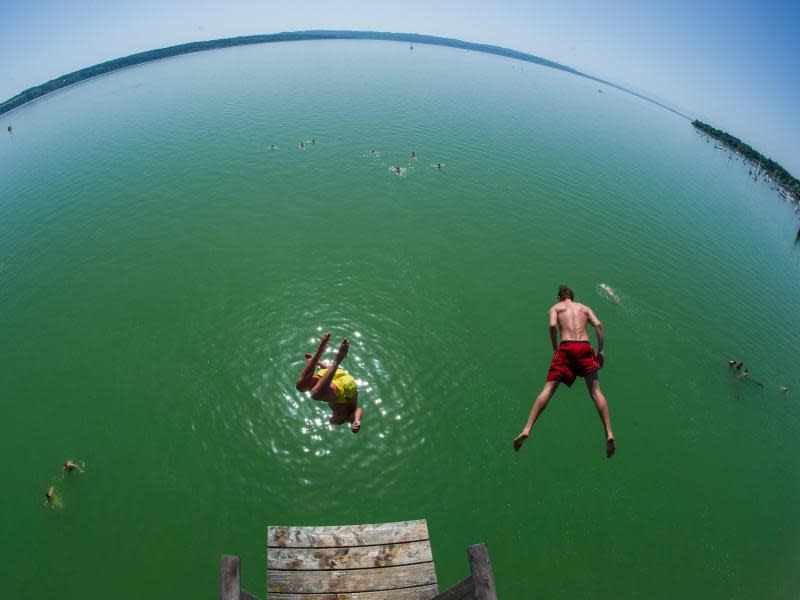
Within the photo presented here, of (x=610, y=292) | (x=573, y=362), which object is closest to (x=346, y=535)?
(x=573, y=362)

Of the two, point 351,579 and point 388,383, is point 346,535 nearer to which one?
point 351,579

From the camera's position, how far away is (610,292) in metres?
22.8

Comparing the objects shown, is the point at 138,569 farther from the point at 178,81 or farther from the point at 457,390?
the point at 178,81

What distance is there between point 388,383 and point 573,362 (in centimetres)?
867

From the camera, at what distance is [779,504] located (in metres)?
14.0

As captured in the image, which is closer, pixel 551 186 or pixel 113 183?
pixel 113 183

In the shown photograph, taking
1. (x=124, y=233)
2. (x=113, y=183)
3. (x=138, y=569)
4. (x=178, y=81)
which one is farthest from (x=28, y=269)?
(x=178, y=81)

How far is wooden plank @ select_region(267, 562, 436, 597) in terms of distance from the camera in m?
7.04

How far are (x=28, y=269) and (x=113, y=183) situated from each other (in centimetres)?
1611

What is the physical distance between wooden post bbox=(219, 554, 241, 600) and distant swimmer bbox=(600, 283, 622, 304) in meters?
23.7

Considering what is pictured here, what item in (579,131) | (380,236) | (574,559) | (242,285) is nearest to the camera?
(574,559)

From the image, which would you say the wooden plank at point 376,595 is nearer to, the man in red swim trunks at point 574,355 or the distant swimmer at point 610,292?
the man in red swim trunks at point 574,355

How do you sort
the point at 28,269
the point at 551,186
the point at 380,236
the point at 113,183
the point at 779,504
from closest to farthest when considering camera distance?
the point at 779,504 → the point at 28,269 → the point at 380,236 → the point at 113,183 → the point at 551,186

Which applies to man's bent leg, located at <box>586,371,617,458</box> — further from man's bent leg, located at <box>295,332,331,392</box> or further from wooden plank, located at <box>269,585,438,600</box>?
man's bent leg, located at <box>295,332,331,392</box>
